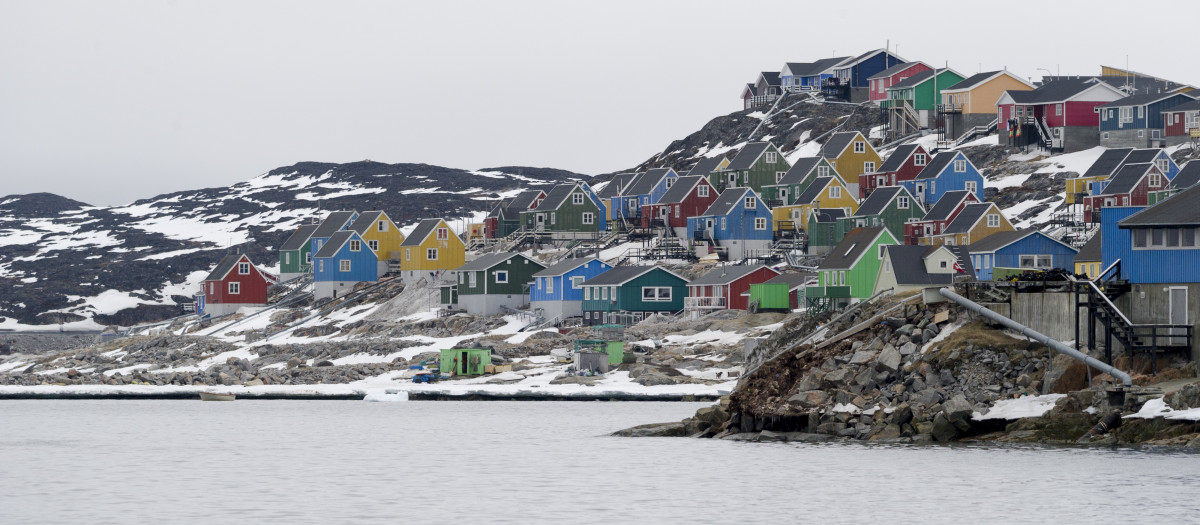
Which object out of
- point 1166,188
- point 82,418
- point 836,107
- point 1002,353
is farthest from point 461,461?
point 836,107

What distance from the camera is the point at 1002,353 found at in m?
46.9

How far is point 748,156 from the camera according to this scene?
5290 inches

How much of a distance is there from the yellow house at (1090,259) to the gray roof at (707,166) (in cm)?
5937

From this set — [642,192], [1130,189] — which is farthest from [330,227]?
[1130,189]

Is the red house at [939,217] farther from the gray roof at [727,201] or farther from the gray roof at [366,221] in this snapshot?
the gray roof at [366,221]

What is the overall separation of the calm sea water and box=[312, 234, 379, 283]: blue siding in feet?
207

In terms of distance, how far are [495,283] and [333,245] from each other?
23311mm

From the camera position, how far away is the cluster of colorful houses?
116m

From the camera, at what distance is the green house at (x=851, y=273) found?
3450 inches

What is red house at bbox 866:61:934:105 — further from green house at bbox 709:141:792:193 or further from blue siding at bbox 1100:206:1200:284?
blue siding at bbox 1100:206:1200:284

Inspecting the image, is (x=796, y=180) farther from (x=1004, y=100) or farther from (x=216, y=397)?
(x=216, y=397)

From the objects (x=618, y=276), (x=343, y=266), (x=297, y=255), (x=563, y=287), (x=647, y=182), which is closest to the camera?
(x=618, y=276)

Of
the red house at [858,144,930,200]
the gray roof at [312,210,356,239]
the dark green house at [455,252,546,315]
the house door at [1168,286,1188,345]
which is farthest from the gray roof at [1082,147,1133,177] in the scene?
the gray roof at [312,210,356,239]

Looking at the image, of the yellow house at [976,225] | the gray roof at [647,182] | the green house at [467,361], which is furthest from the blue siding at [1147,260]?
the gray roof at [647,182]
